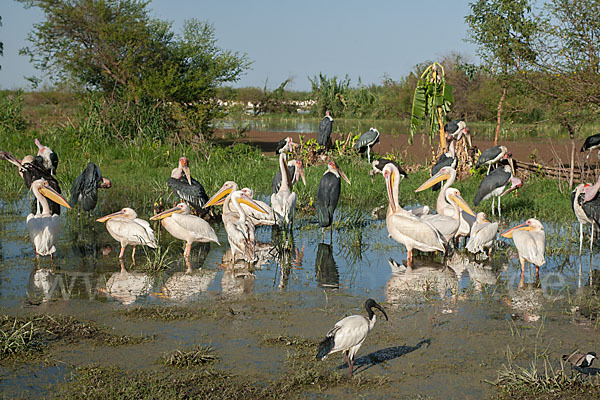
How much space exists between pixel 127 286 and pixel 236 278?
44.4 inches

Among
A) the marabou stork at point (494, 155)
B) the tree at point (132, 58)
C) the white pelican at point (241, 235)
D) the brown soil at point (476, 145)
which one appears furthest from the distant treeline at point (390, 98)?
the white pelican at point (241, 235)

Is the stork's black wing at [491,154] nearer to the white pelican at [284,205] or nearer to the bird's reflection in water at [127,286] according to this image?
the white pelican at [284,205]

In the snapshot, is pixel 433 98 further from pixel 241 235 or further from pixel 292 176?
pixel 241 235

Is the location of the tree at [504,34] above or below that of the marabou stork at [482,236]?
above

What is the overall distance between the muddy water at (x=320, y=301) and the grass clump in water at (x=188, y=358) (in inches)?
4.2

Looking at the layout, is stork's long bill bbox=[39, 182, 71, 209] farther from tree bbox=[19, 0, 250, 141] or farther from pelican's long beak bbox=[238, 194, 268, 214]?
tree bbox=[19, 0, 250, 141]

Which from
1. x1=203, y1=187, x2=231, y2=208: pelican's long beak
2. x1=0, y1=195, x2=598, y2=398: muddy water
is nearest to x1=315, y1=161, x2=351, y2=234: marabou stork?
x1=0, y1=195, x2=598, y2=398: muddy water

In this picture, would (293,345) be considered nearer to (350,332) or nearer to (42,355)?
(350,332)

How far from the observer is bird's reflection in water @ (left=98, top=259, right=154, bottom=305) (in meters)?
6.37

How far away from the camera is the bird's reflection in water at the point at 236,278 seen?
6.66 m

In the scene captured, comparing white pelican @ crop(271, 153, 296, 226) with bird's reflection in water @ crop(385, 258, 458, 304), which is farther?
white pelican @ crop(271, 153, 296, 226)

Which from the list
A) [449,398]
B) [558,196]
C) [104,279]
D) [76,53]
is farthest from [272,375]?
[76,53]

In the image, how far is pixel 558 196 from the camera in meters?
11.8

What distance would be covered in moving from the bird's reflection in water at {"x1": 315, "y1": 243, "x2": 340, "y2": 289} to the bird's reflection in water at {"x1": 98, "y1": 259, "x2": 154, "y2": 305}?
5.82ft
